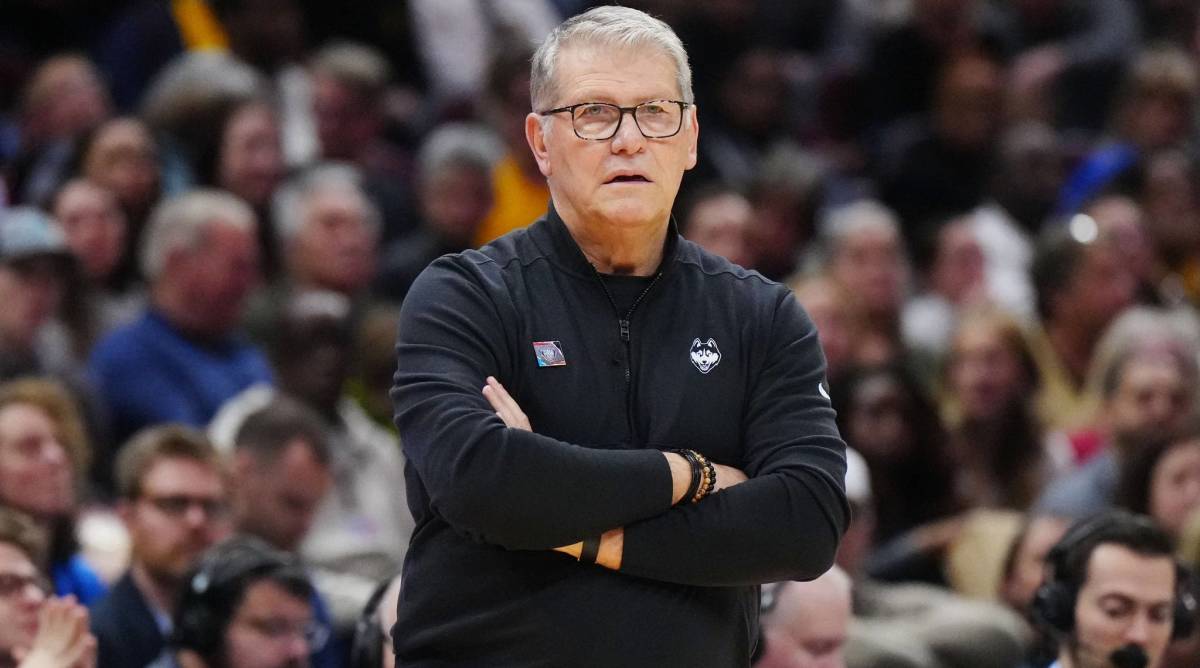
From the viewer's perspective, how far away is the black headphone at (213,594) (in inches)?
177

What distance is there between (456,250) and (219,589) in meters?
3.37

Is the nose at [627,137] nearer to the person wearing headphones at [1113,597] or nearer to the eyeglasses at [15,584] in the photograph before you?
the person wearing headphones at [1113,597]

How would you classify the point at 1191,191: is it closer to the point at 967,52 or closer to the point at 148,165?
the point at 967,52

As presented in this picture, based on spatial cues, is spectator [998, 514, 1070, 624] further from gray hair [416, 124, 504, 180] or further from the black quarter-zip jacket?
gray hair [416, 124, 504, 180]

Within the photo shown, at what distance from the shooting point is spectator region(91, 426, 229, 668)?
495 cm

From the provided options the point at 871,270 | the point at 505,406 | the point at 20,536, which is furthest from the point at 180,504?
the point at 871,270

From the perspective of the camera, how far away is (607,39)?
287 cm

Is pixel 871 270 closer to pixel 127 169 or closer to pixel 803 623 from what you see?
pixel 127 169

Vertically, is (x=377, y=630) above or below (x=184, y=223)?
below

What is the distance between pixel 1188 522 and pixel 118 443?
348cm

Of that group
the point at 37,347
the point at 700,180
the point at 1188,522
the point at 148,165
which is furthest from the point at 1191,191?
the point at 37,347

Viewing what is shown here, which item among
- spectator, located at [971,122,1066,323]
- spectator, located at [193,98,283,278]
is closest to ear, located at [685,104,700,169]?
spectator, located at [193,98,283,278]

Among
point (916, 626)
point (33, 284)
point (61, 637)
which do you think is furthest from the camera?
point (33, 284)

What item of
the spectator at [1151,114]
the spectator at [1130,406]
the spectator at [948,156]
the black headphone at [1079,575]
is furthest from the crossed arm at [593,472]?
the spectator at [1151,114]
